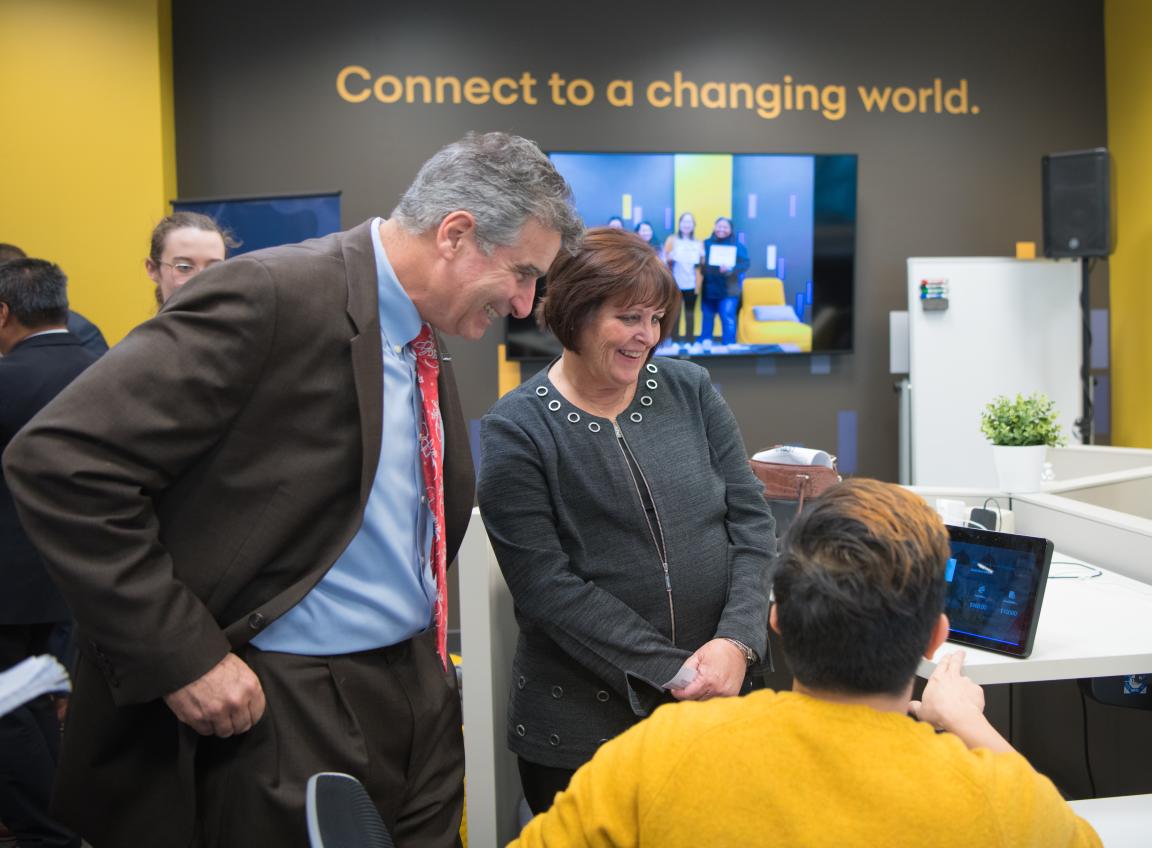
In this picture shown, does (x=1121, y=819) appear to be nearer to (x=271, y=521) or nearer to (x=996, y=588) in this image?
(x=996, y=588)

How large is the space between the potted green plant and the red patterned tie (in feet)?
6.37

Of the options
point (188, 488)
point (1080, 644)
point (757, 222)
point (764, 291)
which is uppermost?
point (757, 222)

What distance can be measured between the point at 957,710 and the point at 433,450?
2.61 ft

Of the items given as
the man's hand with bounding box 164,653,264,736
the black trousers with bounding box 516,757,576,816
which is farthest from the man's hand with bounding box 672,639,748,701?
the man's hand with bounding box 164,653,264,736

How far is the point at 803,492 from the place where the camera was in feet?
8.30

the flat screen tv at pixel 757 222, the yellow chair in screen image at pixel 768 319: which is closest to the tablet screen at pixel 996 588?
the flat screen tv at pixel 757 222

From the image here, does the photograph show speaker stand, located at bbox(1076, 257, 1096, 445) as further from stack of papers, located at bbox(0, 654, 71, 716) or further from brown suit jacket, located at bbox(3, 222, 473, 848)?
stack of papers, located at bbox(0, 654, 71, 716)

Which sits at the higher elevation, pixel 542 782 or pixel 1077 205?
pixel 1077 205

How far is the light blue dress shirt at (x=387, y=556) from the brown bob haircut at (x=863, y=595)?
57 cm

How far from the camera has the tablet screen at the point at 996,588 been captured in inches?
73.5

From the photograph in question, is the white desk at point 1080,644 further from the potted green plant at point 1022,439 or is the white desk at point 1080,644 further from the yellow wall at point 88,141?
the yellow wall at point 88,141

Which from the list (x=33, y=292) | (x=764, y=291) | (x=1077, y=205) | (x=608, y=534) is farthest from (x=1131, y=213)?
(x=33, y=292)

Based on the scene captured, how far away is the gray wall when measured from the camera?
5.11m

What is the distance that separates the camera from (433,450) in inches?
57.5
